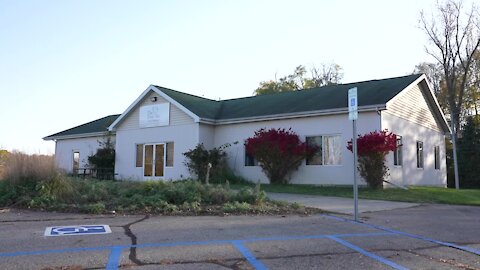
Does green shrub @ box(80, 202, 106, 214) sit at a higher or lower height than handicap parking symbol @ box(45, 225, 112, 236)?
higher

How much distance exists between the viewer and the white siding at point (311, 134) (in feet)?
63.0

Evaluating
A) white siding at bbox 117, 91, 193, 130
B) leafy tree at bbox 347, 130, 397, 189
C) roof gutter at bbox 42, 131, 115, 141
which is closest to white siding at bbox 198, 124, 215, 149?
white siding at bbox 117, 91, 193, 130

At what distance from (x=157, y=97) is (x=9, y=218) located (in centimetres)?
1617

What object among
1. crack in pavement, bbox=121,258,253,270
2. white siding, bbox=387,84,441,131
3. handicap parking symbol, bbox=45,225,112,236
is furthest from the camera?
white siding, bbox=387,84,441,131

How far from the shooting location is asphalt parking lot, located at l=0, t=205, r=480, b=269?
5777mm

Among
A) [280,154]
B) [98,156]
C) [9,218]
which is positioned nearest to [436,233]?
[9,218]

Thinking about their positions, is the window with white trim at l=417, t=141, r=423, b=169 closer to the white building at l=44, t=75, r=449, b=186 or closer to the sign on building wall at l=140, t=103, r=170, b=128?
the white building at l=44, t=75, r=449, b=186

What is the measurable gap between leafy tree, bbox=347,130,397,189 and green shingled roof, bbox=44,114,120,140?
1760 cm

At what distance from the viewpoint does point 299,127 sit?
20.9 m

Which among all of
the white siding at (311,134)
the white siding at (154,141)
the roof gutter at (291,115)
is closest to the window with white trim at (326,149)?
the white siding at (311,134)

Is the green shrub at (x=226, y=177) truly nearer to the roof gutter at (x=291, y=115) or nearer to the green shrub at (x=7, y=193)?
the roof gutter at (x=291, y=115)

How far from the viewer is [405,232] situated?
28.3 feet

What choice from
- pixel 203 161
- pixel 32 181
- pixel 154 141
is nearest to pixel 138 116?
pixel 154 141

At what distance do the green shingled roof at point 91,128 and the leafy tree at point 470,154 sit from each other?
1020 inches
